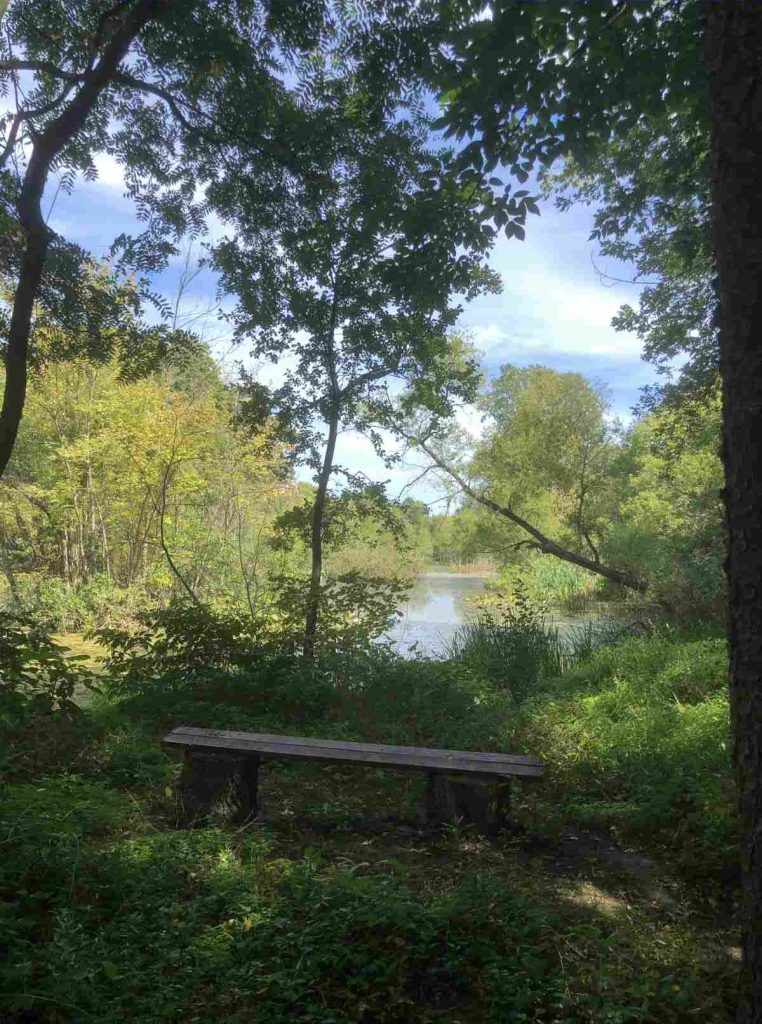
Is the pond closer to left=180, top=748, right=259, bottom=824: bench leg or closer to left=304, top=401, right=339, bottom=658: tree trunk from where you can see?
left=304, top=401, right=339, bottom=658: tree trunk

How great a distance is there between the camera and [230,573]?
40.5 ft

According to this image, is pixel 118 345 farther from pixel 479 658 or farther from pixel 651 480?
pixel 651 480

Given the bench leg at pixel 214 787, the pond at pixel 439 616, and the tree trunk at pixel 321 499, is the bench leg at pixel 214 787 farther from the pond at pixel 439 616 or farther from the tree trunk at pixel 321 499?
the pond at pixel 439 616

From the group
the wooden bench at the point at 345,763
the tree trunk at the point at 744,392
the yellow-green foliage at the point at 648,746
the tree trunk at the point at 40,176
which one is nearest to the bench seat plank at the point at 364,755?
the wooden bench at the point at 345,763

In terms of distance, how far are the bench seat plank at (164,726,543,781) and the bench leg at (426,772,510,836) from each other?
0.30ft

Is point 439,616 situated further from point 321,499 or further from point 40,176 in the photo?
point 40,176

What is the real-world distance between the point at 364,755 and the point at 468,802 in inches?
23.1

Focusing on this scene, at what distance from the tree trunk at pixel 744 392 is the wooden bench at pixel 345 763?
1898mm

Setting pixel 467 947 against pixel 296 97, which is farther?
pixel 296 97

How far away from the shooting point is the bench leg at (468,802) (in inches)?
140

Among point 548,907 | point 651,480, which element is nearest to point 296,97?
point 548,907

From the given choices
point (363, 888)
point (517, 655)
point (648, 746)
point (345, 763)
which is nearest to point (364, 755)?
point (345, 763)

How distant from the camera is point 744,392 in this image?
1657 millimetres

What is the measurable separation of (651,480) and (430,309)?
373 inches
